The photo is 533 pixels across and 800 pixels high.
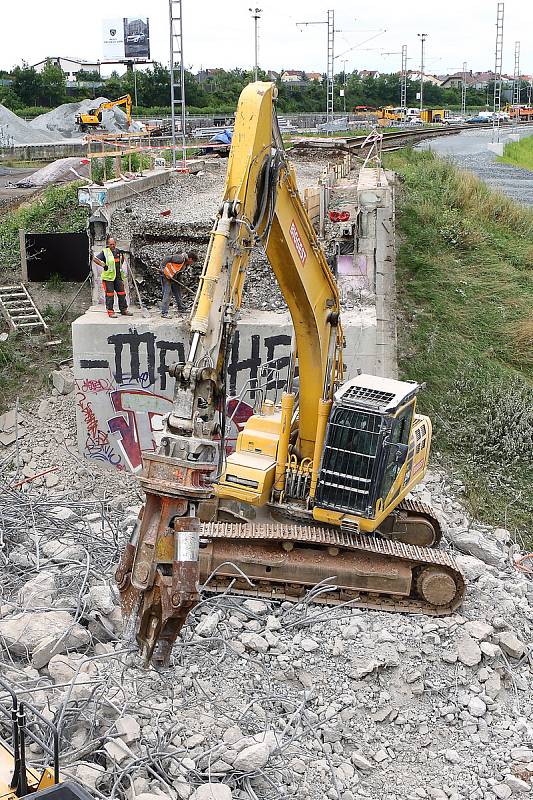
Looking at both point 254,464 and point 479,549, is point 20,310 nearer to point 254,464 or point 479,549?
point 254,464

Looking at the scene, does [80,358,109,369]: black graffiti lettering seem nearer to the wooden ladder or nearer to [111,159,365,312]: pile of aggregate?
[111,159,365,312]: pile of aggregate

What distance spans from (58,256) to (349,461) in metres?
12.7

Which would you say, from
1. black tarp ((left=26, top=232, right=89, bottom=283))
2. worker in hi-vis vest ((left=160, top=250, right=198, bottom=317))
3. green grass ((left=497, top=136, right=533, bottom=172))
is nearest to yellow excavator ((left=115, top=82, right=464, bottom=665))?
worker in hi-vis vest ((left=160, top=250, right=198, bottom=317))

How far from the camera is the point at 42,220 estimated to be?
24.8 meters

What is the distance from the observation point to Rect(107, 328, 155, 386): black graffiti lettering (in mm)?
16734

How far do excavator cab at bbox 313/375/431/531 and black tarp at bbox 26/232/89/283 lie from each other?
1182 centimetres

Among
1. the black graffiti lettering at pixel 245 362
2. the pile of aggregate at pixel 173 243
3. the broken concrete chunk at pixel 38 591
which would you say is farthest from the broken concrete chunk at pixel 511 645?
the pile of aggregate at pixel 173 243

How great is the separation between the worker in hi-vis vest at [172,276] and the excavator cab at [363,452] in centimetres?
702

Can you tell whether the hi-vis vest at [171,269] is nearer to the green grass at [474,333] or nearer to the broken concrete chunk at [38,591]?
the green grass at [474,333]

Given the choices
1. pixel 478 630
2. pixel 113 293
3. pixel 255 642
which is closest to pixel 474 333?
pixel 113 293

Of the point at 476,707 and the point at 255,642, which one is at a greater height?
the point at 255,642

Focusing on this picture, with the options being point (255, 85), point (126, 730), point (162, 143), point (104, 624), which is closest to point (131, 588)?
point (126, 730)

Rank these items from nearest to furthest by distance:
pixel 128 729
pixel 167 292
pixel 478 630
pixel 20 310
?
pixel 128 729 → pixel 478 630 → pixel 167 292 → pixel 20 310

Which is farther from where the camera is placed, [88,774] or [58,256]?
[58,256]
